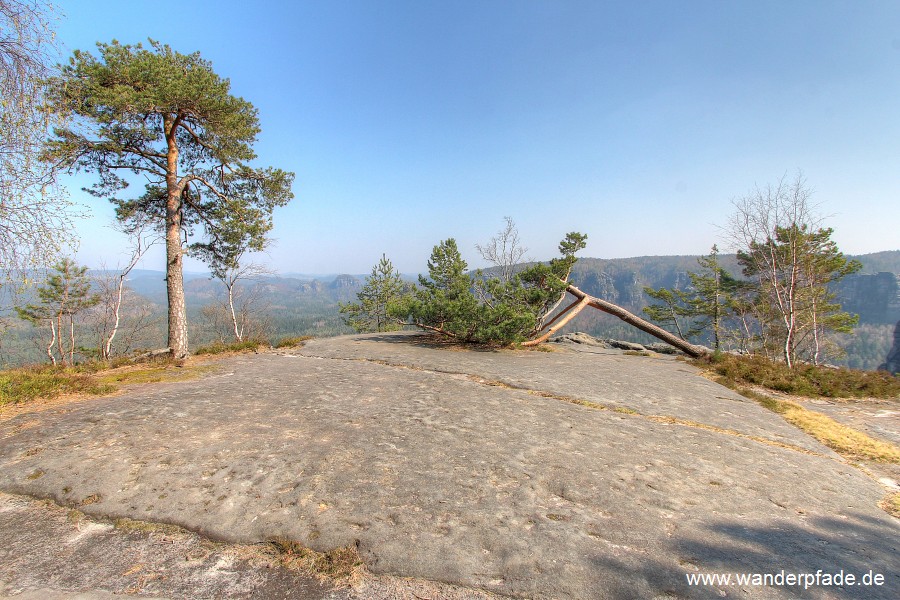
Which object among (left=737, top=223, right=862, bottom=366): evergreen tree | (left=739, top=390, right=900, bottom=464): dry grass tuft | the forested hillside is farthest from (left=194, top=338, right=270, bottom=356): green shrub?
(left=737, top=223, right=862, bottom=366): evergreen tree

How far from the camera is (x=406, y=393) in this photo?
600cm

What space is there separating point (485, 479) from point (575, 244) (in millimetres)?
10986

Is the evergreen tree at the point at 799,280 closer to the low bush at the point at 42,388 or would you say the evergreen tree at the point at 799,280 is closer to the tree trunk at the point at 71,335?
the low bush at the point at 42,388

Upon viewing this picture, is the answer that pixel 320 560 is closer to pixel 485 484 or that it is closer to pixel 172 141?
pixel 485 484

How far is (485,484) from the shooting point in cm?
313

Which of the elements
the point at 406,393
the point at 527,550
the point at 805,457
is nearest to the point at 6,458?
the point at 406,393

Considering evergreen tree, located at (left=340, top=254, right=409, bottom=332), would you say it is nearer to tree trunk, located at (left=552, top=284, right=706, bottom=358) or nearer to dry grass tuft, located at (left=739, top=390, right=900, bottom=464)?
tree trunk, located at (left=552, top=284, right=706, bottom=358)

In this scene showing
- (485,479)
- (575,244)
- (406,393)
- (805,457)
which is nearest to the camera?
(485,479)

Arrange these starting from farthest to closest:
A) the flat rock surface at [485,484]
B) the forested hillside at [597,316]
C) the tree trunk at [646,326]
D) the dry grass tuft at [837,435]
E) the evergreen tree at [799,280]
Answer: the forested hillside at [597,316] → the evergreen tree at [799,280] → the tree trunk at [646,326] → the dry grass tuft at [837,435] → the flat rock surface at [485,484]

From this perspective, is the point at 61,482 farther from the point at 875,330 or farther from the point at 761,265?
the point at 875,330

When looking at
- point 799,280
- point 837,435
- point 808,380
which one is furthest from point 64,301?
point 799,280

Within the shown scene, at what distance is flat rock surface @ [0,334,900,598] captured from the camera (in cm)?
227

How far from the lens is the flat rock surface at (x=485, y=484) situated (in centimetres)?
227

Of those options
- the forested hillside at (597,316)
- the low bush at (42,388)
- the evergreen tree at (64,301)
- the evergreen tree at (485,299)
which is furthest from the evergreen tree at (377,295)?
the low bush at (42,388)
